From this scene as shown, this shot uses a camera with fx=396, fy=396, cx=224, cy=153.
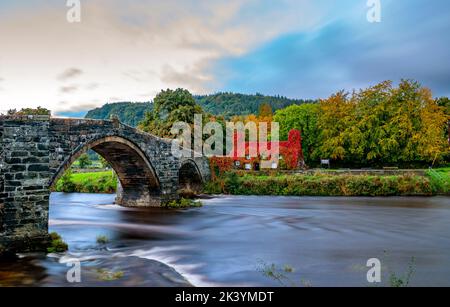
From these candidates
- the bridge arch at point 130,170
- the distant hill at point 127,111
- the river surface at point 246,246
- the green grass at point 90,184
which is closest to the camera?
the river surface at point 246,246

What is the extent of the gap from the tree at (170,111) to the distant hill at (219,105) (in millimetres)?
87792

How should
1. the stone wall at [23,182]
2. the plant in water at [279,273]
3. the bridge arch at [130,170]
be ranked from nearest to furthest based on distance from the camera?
the plant in water at [279,273] → the stone wall at [23,182] → the bridge arch at [130,170]

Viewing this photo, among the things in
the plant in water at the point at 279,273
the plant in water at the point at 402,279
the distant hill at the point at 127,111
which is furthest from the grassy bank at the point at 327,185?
the distant hill at the point at 127,111

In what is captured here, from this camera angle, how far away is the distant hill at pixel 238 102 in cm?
13723

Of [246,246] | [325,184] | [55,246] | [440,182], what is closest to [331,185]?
[325,184]

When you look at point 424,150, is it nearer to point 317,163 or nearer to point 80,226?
point 317,163

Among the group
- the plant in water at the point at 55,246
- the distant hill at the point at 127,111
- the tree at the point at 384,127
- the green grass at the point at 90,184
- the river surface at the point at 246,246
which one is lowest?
the river surface at the point at 246,246

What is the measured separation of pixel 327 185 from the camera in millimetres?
33656

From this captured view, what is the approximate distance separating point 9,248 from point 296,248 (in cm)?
967

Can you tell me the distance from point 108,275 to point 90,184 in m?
30.7

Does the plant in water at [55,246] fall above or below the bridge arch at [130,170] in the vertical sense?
below

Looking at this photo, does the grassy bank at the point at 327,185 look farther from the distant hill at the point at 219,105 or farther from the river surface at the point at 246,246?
the distant hill at the point at 219,105

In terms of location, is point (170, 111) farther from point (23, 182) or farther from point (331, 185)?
point (23, 182)
